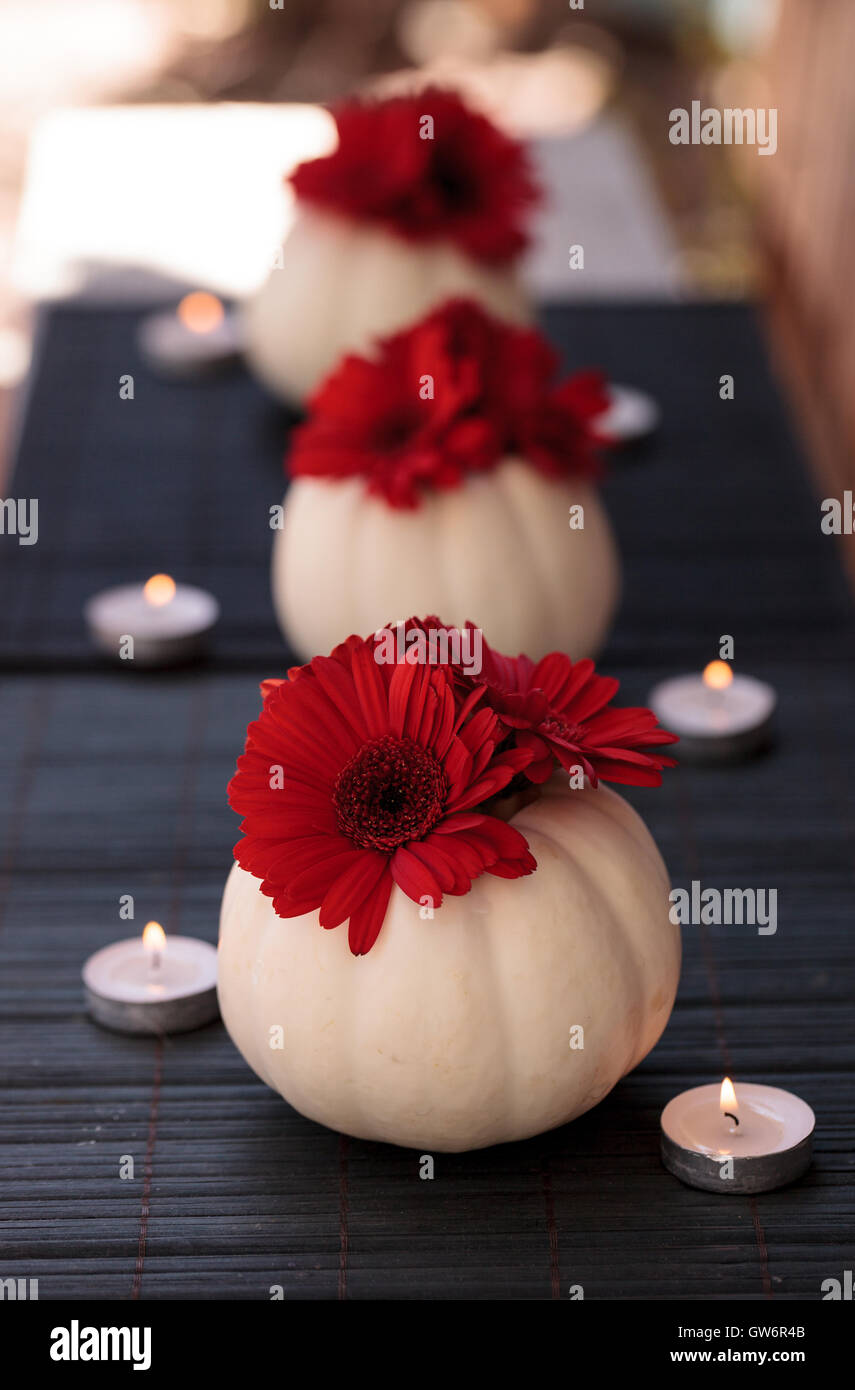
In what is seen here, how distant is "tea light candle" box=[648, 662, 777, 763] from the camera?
4.87ft

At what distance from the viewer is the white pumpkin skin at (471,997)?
0.96m

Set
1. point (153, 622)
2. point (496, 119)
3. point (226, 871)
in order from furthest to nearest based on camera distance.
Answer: point (496, 119) < point (153, 622) < point (226, 871)

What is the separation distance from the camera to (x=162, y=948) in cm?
119

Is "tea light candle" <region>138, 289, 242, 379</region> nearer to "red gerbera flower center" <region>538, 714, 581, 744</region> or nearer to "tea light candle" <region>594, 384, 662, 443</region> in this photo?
"tea light candle" <region>594, 384, 662, 443</region>

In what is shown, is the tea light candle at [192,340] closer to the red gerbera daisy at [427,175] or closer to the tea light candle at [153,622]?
the red gerbera daisy at [427,175]

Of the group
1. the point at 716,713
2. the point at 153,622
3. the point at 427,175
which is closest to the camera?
the point at 716,713

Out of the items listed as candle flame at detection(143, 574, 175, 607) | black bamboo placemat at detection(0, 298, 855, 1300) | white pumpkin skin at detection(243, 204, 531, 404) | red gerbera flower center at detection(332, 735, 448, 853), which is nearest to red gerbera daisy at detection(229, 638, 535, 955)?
red gerbera flower center at detection(332, 735, 448, 853)

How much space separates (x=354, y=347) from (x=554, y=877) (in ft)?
3.56

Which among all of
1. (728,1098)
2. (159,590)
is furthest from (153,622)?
(728,1098)

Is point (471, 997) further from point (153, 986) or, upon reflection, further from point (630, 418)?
point (630, 418)

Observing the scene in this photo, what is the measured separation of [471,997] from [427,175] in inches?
46.7

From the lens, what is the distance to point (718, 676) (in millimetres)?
1522

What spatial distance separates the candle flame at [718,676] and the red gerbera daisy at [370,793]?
566 mm
